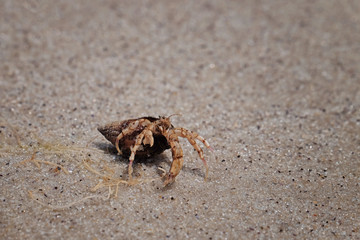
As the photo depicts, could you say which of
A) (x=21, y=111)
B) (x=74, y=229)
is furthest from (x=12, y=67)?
(x=74, y=229)

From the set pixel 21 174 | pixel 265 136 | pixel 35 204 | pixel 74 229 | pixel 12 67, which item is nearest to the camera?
pixel 74 229

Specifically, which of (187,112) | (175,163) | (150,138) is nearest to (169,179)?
(175,163)

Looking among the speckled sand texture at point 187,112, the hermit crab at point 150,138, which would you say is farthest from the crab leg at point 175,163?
the speckled sand texture at point 187,112

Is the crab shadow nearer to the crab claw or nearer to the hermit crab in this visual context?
the hermit crab

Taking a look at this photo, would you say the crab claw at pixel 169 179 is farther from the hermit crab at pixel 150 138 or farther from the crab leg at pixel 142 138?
the crab leg at pixel 142 138

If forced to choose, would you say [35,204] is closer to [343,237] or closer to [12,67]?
[343,237]

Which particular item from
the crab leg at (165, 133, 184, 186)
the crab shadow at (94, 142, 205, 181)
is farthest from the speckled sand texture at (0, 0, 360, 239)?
the crab leg at (165, 133, 184, 186)

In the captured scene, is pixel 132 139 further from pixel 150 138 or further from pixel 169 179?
pixel 169 179

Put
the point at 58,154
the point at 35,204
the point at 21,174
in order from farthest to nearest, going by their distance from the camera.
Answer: the point at 58,154 → the point at 21,174 → the point at 35,204
